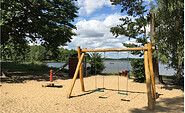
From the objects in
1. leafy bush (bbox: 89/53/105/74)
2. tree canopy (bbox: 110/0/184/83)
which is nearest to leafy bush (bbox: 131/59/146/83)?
tree canopy (bbox: 110/0/184/83)

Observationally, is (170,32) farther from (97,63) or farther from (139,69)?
(97,63)

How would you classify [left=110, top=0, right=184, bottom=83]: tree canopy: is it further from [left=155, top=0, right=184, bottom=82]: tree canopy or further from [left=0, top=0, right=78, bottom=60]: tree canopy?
[left=0, top=0, right=78, bottom=60]: tree canopy

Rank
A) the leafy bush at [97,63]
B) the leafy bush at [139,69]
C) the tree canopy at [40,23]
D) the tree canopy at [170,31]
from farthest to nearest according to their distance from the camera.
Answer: the leafy bush at [97,63] → the tree canopy at [40,23] → the leafy bush at [139,69] → the tree canopy at [170,31]

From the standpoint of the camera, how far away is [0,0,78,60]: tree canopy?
14.1 metres

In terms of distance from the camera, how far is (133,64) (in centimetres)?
1272

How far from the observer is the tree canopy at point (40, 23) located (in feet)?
46.1

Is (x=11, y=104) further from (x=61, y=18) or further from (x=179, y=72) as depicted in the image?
(x=61, y=18)

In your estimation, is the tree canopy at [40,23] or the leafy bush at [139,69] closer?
the leafy bush at [139,69]

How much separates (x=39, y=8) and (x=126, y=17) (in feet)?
28.8

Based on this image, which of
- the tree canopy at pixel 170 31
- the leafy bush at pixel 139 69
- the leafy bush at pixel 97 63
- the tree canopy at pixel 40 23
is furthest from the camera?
the leafy bush at pixel 97 63

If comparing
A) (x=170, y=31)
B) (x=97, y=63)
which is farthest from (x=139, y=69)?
(x=97, y=63)

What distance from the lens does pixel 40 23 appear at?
14.5 metres

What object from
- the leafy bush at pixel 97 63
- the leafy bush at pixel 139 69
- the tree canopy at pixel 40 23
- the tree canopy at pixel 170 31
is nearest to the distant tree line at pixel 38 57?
the tree canopy at pixel 40 23

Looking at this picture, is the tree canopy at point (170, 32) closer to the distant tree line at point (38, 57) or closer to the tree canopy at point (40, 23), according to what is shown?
the tree canopy at point (40, 23)
